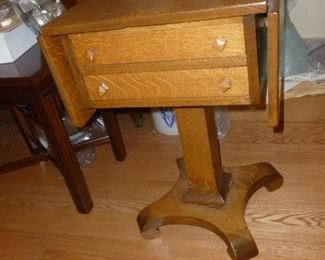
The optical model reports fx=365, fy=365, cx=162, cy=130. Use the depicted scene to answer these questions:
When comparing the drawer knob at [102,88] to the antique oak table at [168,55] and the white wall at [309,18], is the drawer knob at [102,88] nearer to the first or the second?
the antique oak table at [168,55]

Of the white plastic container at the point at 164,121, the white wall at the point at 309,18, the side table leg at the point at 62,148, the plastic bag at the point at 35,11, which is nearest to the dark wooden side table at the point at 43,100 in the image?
the side table leg at the point at 62,148

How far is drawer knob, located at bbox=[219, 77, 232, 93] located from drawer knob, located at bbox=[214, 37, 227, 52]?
7 cm

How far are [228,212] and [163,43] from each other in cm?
62

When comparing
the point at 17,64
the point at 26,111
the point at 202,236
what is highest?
the point at 17,64

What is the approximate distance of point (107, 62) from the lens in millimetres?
818

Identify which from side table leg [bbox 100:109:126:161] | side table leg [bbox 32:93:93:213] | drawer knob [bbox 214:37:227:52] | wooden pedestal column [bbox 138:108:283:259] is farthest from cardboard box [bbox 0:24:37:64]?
drawer knob [bbox 214:37:227:52]

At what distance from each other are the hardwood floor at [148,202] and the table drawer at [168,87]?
551mm

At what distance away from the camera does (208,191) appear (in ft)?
3.84

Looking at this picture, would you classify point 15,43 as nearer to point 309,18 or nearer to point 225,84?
point 225,84

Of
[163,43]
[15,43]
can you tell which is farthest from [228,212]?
[15,43]

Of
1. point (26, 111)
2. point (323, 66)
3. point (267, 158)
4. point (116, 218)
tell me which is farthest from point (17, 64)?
point (323, 66)

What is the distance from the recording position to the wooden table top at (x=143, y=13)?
64 centimetres

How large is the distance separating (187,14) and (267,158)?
931 mm

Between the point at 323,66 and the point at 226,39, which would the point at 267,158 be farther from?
the point at 226,39
